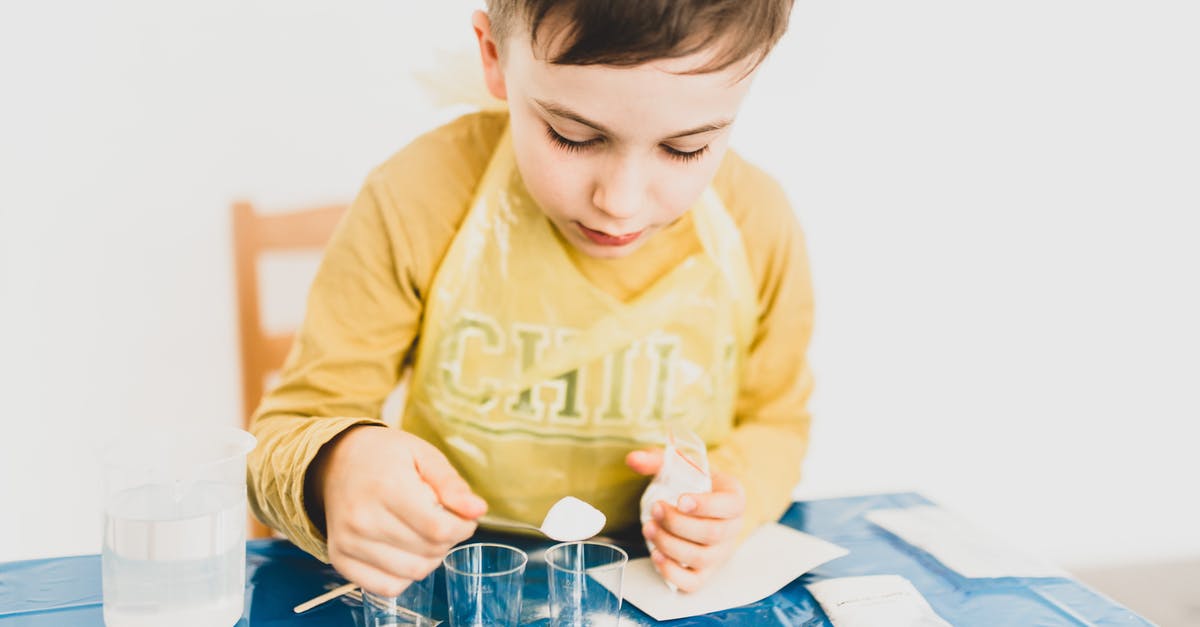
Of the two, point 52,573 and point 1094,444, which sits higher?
point 52,573

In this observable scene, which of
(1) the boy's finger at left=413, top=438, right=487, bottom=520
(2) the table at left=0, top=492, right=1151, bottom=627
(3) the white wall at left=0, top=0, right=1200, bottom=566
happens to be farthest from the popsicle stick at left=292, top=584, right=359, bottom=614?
(3) the white wall at left=0, top=0, right=1200, bottom=566

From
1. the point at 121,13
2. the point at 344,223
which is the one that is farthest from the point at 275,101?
the point at 344,223

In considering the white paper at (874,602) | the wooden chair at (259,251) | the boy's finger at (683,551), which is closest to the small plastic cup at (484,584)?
the boy's finger at (683,551)

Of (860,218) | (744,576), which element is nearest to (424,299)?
(744,576)

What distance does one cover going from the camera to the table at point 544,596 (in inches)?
27.7

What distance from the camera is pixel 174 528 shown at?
2.06 feet

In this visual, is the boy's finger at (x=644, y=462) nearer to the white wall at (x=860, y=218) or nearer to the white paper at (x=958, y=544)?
the white paper at (x=958, y=544)

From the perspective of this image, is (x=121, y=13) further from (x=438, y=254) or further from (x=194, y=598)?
(x=194, y=598)

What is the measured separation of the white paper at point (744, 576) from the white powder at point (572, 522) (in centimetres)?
4

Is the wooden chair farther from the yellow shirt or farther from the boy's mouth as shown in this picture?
the boy's mouth

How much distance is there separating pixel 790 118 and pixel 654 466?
956 millimetres

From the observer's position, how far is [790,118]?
161 cm

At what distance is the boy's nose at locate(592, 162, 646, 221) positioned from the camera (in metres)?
0.69

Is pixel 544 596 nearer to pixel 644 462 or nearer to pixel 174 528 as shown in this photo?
pixel 644 462
